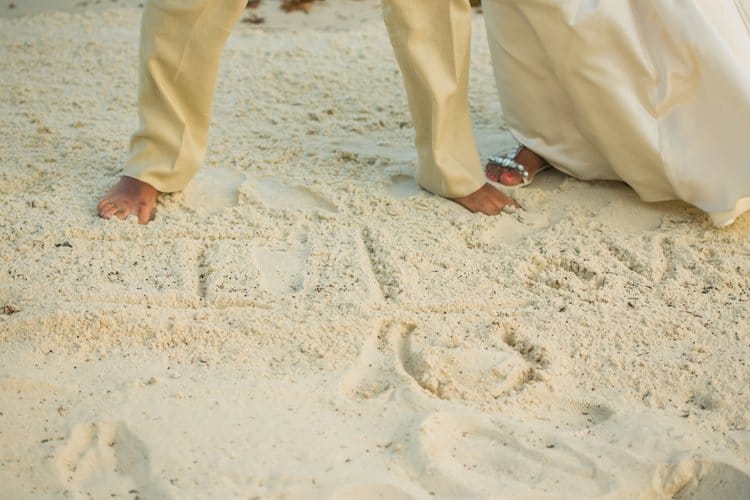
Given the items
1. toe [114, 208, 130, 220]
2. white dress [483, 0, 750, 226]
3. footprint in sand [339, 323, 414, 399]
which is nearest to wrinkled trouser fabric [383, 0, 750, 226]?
white dress [483, 0, 750, 226]

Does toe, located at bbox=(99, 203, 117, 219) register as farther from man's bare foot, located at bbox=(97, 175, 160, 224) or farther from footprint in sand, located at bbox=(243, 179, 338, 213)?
footprint in sand, located at bbox=(243, 179, 338, 213)

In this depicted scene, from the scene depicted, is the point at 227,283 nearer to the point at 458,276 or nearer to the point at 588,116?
the point at 458,276

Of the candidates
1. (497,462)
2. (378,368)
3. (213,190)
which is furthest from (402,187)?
(497,462)

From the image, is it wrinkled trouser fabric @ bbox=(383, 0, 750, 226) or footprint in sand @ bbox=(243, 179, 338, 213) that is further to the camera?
footprint in sand @ bbox=(243, 179, 338, 213)

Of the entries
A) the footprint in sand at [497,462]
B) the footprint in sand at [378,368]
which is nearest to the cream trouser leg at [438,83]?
the footprint in sand at [378,368]

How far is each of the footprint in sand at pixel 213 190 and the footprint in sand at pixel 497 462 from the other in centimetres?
124

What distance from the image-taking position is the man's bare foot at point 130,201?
8.99 feet

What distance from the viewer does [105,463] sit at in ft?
5.86

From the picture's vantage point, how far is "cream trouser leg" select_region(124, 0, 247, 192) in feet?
8.45

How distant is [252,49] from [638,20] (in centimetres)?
215

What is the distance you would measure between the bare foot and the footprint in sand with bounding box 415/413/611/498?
1.30 meters

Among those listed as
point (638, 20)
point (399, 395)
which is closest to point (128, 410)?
point (399, 395)

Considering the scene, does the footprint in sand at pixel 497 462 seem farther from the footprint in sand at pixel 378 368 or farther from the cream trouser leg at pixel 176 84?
the cream trouser leg at pixel 176 84

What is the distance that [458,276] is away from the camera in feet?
8.20
